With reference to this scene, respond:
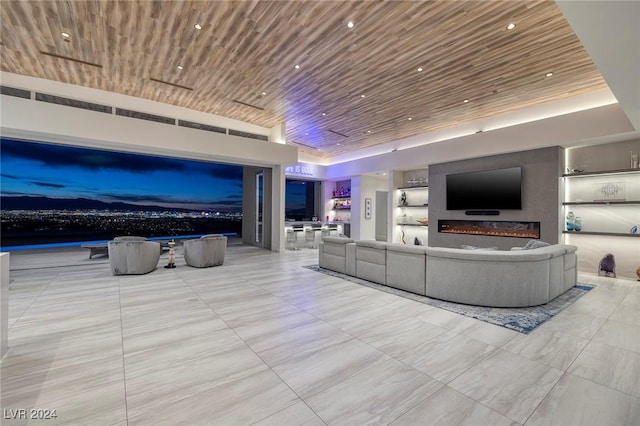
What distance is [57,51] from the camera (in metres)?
4.94

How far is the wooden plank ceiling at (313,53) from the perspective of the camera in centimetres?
374

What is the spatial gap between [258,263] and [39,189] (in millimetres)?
9447

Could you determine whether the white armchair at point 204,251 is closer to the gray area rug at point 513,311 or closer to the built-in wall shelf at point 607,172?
the gray area rug at point 513,311

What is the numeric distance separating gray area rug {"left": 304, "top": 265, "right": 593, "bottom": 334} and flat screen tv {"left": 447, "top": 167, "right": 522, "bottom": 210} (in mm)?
3246

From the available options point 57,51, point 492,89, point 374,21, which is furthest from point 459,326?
point 57,51

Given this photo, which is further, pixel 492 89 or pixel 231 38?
pixel 492 89

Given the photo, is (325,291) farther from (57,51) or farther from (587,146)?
(587,146)

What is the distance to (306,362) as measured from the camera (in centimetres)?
247

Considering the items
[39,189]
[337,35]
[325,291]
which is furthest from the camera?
[39,189]

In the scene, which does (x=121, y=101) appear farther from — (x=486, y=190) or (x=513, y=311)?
(x=486, y=190)

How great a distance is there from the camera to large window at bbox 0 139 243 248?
9828 mm

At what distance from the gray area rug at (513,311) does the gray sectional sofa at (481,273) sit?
9 cm

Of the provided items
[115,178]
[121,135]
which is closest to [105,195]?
[115,178]

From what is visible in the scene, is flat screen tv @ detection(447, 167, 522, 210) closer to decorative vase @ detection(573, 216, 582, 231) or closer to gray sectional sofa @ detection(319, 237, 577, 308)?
decorative vase @ detection(573, 216, 582, 231)
